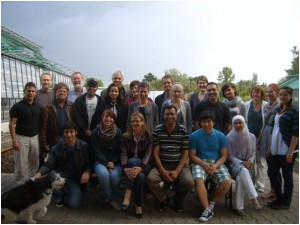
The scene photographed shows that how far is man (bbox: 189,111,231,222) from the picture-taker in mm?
4867

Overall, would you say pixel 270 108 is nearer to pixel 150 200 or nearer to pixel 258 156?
pixel 258 156

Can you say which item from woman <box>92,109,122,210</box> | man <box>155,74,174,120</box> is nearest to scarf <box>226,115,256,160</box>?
man <box>155,74,174,120</box>

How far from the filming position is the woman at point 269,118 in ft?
18.5

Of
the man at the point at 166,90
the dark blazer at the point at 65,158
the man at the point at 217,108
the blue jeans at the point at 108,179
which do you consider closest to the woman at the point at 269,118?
the man at the point at 217,108

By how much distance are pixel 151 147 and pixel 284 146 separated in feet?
7.07

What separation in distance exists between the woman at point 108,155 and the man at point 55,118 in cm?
86

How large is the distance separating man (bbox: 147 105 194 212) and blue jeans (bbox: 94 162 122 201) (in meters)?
0.54

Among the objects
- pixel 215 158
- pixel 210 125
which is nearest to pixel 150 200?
pixel 215 158

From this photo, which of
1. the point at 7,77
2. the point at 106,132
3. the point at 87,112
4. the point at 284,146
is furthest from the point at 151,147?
the point at 7,77

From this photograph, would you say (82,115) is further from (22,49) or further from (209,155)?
(22,49)

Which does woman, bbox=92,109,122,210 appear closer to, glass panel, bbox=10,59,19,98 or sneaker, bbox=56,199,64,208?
sneaker, bbox=56,199,64,208

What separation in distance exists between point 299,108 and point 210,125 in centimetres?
139

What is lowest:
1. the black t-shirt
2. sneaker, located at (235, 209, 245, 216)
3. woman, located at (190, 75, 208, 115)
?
sneaker, located at (235, 209, 245, 216)

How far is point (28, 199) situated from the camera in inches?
168
